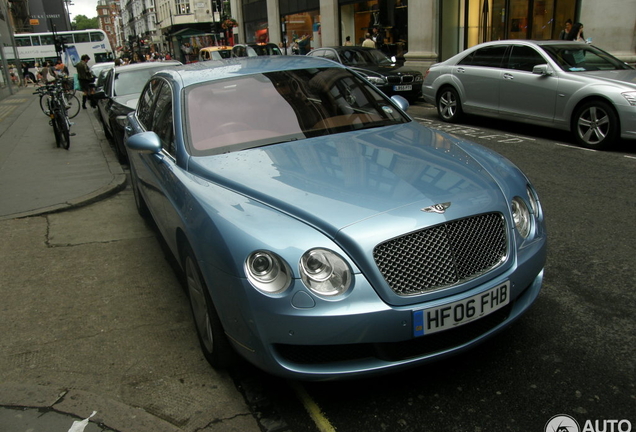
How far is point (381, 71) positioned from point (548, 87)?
6.20 m

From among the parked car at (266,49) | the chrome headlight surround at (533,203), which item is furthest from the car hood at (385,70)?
the chrome headlight surround at (533,203)

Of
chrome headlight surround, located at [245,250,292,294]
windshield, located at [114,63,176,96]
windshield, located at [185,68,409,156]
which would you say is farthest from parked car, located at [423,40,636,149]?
chrome headlight surround, located at [245,250,292,294]

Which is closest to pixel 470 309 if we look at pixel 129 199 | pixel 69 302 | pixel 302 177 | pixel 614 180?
pixel 302 177

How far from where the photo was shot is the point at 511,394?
9.02ft

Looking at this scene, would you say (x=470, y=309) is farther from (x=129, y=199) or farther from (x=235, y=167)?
(x=129, y=199)

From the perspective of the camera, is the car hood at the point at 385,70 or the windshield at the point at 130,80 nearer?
the windshield at the point at 130,80

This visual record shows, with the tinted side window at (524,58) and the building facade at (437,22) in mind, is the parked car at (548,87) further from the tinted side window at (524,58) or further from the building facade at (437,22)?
the building facade at (437,22)

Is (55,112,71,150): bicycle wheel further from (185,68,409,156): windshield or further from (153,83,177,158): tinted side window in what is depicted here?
(185,68,409,156): windshield

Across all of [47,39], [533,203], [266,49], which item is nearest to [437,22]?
[266,49]

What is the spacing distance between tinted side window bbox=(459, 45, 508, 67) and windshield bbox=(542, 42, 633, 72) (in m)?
0.83

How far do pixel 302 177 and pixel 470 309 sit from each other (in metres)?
1.11

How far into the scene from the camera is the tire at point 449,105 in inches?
439

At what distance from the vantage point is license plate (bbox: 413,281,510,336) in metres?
2.52

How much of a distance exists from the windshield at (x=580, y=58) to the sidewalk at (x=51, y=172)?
23.1 feet
